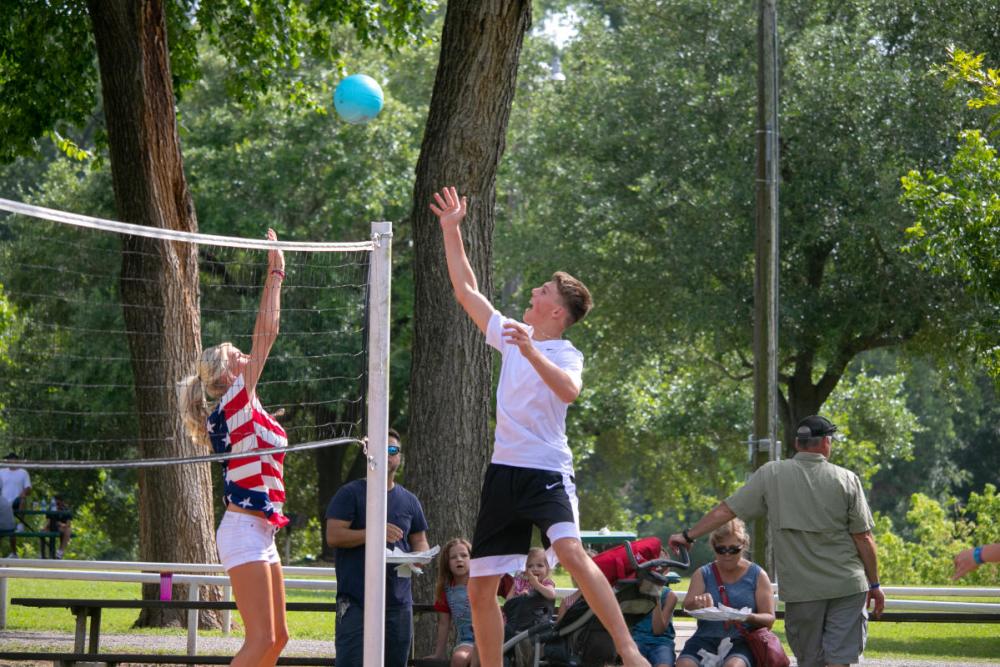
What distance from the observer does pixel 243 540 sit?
6.41 metres

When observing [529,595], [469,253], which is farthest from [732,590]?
[469,253]

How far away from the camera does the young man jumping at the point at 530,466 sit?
6117 mm

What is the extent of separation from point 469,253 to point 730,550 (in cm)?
287

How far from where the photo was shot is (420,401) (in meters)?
9.95

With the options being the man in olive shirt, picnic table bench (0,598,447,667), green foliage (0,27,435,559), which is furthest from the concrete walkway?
green foliage (0,27,435,559)

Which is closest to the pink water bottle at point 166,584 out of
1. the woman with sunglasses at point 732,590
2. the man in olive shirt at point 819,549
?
the woman with sunglasses at point 732,590

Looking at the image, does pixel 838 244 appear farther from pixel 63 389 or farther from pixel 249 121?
pixel 63 389

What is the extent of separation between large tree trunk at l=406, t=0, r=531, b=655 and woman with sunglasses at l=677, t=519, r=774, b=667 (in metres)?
1.98

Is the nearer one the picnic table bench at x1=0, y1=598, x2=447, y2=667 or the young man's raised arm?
the young man's raised arm

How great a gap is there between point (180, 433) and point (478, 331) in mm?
4536

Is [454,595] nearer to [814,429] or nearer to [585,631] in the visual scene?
[585,631]

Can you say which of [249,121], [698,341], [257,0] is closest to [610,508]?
[698,341]

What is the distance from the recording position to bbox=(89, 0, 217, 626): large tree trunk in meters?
13.0

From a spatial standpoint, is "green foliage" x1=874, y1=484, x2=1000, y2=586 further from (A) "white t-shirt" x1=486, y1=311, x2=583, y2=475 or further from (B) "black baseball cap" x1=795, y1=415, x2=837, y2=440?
(A) "white t-shirt" x1=486, y1=311, x2=583, y2=475
